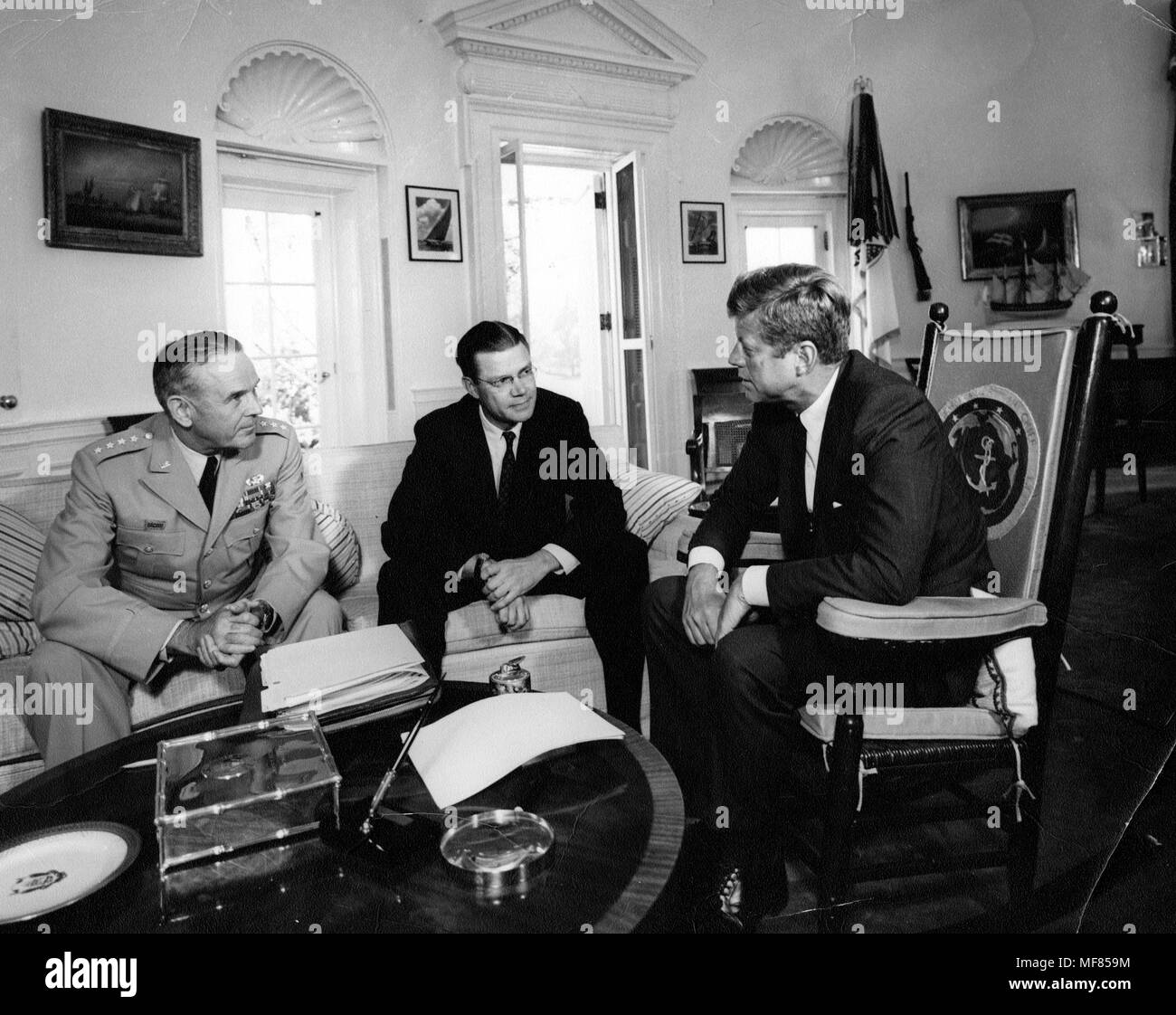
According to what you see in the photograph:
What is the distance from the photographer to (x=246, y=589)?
2.10 metres

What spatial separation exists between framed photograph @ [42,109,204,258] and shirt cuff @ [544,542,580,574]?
98.2 inches

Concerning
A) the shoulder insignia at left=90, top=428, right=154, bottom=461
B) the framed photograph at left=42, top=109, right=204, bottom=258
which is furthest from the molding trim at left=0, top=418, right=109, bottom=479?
the shoulder insignia at left=90, top=428, right=154, bottom=461

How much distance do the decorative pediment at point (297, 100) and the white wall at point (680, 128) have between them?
3.1 inches

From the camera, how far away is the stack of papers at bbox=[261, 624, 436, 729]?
1210 millimetres

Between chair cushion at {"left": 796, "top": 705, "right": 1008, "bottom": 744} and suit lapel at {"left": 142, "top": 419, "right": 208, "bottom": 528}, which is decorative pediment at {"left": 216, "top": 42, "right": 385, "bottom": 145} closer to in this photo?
suit lapel at {"left": 142, "top": 419, "right": 208, "bottom": 528}

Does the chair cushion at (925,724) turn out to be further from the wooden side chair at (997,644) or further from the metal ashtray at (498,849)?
the metal ashtray at (498,849)

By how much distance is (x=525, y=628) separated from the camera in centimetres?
221

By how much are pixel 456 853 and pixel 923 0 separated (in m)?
6.04

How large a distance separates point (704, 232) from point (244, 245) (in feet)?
9.14

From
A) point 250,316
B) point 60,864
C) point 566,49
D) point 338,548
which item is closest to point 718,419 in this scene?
point 566,49

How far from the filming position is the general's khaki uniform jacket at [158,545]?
1.75m
